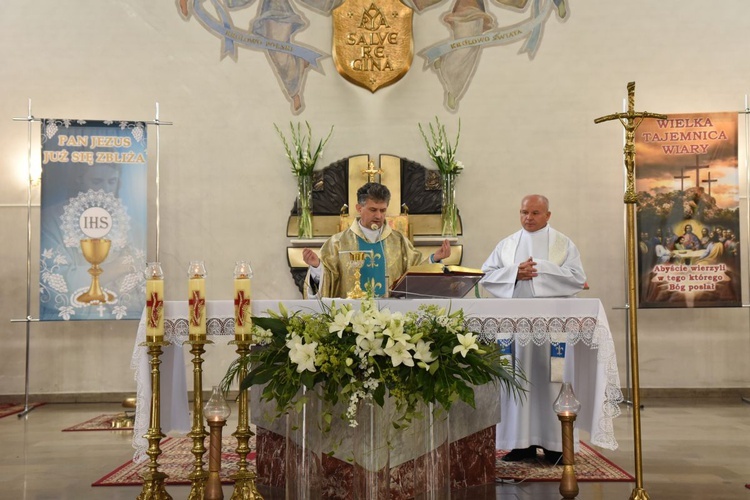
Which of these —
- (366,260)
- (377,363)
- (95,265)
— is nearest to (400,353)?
(377,363)

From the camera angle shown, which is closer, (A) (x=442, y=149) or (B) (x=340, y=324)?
(B) (x=340, y=324)

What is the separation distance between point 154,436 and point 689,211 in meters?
6.25

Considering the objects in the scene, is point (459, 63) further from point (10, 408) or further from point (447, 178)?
point (10, 408)

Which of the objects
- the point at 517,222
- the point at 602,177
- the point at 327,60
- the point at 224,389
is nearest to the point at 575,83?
the point at 602,177

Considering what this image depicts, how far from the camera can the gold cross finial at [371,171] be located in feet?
28.3

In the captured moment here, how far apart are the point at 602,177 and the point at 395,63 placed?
2.46 m

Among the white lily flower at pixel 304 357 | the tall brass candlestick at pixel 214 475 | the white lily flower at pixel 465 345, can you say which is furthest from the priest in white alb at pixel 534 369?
the white lily flower at pixel 304 357

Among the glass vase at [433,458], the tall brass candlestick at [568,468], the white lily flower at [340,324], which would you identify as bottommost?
the tall brass candlestick at [568,468]

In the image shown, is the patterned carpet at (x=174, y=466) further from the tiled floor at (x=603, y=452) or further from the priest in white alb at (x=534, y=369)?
the priest in white alb at (x=534, y=369)

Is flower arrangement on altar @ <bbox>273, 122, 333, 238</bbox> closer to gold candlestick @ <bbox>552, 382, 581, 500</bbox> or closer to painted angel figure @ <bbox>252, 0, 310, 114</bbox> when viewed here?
painted angel figure @ <bbox>252, 0, 310, 114</bbox>

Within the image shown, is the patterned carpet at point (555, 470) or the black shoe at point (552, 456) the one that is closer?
the patterned carpet at point (555, 470)

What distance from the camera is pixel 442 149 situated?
872 centimetres

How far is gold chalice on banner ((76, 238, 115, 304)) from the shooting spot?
8.16m

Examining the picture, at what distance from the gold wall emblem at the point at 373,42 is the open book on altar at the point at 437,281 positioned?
4.74 metres
